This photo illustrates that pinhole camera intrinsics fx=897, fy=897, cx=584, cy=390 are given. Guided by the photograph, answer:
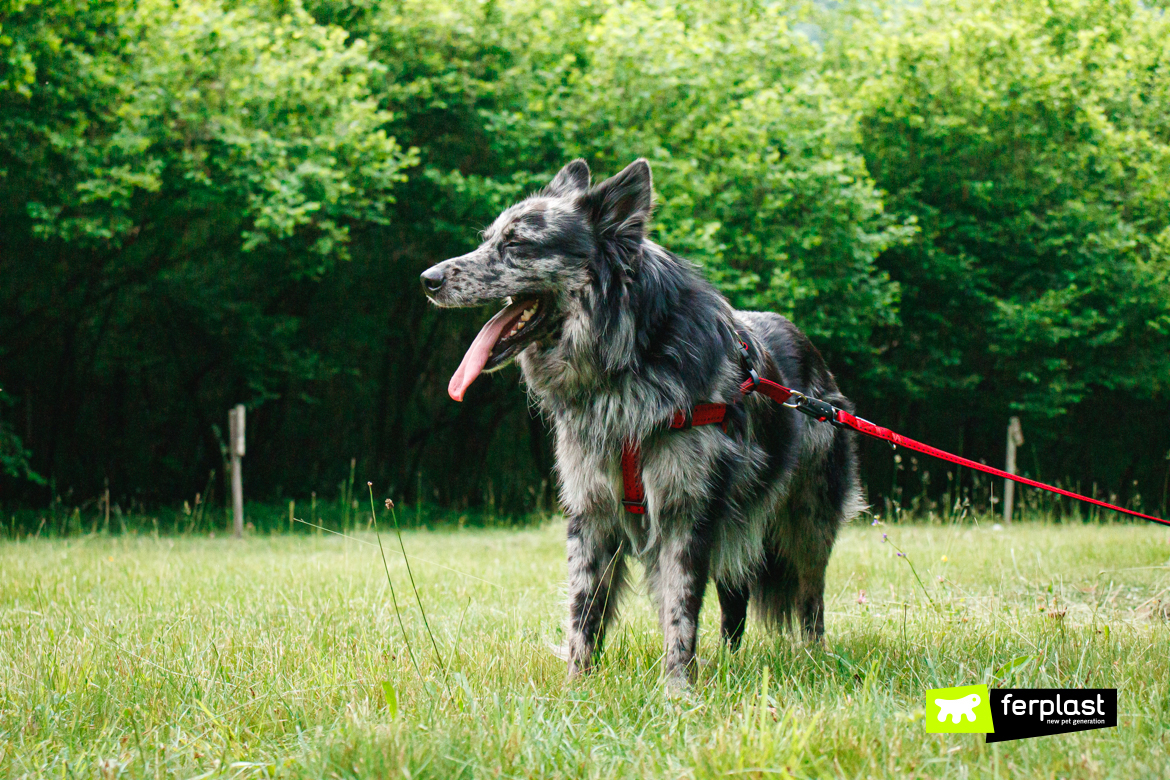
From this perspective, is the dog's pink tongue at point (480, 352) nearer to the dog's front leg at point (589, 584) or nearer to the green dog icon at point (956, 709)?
the dog's front leg at point (589, 584)

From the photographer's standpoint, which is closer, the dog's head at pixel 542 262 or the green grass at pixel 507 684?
the green grass at pixel 507 684

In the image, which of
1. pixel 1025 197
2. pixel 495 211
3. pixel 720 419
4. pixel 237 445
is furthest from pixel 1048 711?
pixel 1025 197

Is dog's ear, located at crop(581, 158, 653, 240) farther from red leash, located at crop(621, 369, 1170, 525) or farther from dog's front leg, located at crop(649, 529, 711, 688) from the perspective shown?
dog's front leg, located at crop(649, 529, 711, 688)

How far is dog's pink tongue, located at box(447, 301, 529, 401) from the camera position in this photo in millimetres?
3037

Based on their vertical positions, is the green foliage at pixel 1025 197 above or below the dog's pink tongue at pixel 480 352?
above

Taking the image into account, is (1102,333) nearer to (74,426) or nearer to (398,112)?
(398,112)

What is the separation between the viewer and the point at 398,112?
14156mm

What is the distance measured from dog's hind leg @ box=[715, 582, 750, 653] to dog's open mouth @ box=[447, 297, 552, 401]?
1.53 meters

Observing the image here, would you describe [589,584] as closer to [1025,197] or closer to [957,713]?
[957,713]

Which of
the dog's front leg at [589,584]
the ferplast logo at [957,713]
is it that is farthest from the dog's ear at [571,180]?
the ferplast logo at [957,713]

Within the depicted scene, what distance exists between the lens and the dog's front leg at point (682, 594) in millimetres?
3104

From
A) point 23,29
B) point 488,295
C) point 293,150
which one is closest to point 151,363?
point 293,150

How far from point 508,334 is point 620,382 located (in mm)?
442

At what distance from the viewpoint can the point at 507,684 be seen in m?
3.01
